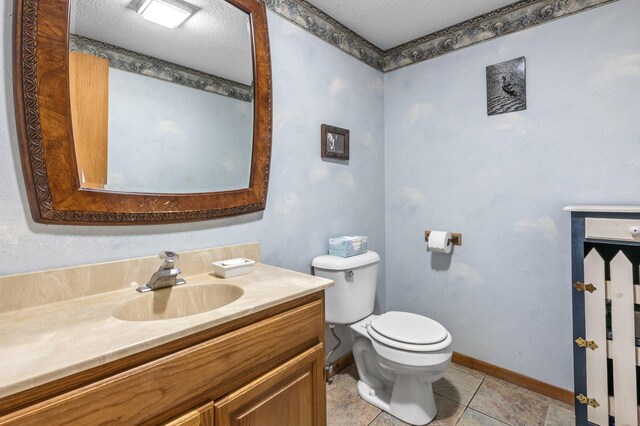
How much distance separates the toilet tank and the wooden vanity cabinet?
569 millimetres

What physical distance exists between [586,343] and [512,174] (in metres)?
0.92

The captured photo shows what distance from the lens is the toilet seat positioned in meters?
1.44

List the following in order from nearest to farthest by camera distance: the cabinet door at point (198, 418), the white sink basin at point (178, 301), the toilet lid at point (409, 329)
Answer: the cabinet door at point (198, 418)
the white sink basin at point (178, 301)
the toilet lid at point (409, 329)

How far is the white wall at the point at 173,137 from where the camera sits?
110 centimetres

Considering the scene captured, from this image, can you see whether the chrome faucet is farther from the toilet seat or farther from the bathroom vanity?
the toilet seat

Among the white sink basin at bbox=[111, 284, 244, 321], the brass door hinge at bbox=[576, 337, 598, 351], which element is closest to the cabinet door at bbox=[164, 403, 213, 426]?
the white sink basin at bbox=[111, 284, 244, 321]

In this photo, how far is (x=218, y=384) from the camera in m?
0.79

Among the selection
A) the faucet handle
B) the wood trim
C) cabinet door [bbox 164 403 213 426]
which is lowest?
the wood trim

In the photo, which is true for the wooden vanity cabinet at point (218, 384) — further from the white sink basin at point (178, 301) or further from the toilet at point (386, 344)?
the toilet at point (386, 344)

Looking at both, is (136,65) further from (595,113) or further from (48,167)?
(595,113)

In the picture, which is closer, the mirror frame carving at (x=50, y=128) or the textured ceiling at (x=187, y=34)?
the mirror frame carving at (x=50, y=128)

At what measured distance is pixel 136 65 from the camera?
1.14 m

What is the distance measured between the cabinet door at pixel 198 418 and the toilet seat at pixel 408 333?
0.95 metres

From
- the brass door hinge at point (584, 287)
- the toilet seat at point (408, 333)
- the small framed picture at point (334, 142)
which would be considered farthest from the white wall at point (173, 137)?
the brass door hinge at point (584, 287)
